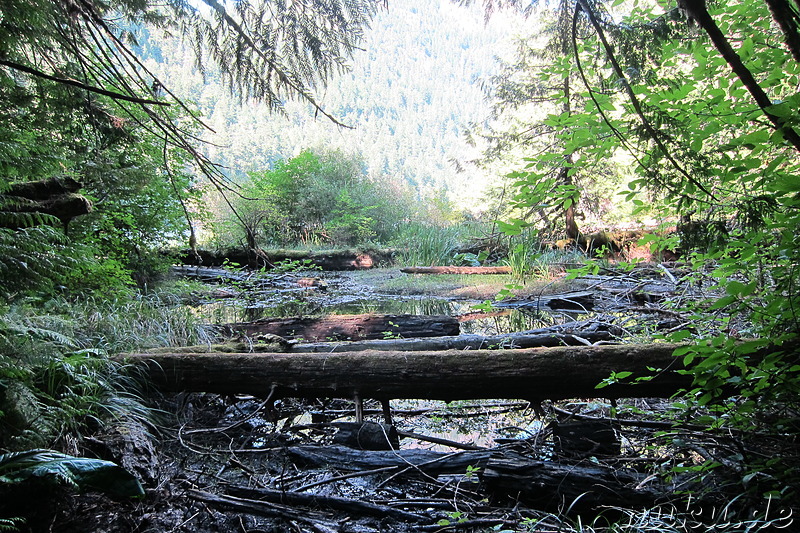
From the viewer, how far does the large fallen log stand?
2.03m

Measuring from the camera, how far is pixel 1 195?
179 centimetres

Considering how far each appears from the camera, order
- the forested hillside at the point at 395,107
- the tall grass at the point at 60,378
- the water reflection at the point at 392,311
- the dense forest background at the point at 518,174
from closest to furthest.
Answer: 1. the dense forest background at the point at 518,174
2. the tall grass at the point at 60,378
3. the water reflection at the point at 392,311
4. the forested hillside at the point at 395,107

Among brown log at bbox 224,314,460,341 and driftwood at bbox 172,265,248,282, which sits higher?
driftwood at bbox 172,265,248,282

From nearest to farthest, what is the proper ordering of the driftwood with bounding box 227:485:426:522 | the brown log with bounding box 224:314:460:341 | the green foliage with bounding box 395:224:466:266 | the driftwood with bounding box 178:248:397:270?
the driftwood with bounding box 227:485:426:522 < the brown log with bounding box 224:314:460:341 < the green foliage with bounding box 395:224:466:266 < the driftwood with bounding box 178:248:397:270

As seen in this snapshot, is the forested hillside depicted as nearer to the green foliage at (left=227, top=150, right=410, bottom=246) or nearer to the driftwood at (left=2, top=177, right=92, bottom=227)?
the green foliage at (left=227, top=150, right=410, bottom=246)

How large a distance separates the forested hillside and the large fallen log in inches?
626

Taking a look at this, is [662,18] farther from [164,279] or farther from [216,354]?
[164,279]

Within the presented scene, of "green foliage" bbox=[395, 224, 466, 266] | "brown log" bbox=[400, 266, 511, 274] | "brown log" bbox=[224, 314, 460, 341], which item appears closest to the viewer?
"brown log" bbox=[224, 314, 460, 341]

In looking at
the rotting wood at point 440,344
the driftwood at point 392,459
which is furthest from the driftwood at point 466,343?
the driftwood at point 392,459

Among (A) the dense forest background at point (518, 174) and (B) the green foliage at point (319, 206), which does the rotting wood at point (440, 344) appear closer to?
(A) the dense forest background at point (518, 174)

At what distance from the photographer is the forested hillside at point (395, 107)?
38.8 meters

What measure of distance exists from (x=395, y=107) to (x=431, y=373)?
221 feet

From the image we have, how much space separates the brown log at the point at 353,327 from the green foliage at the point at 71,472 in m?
2.74

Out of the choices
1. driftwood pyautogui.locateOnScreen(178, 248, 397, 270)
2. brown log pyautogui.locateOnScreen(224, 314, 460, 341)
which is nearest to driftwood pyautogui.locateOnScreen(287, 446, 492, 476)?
brown log pyautogui.locateOnScreen(224, 314, 460, 341)
